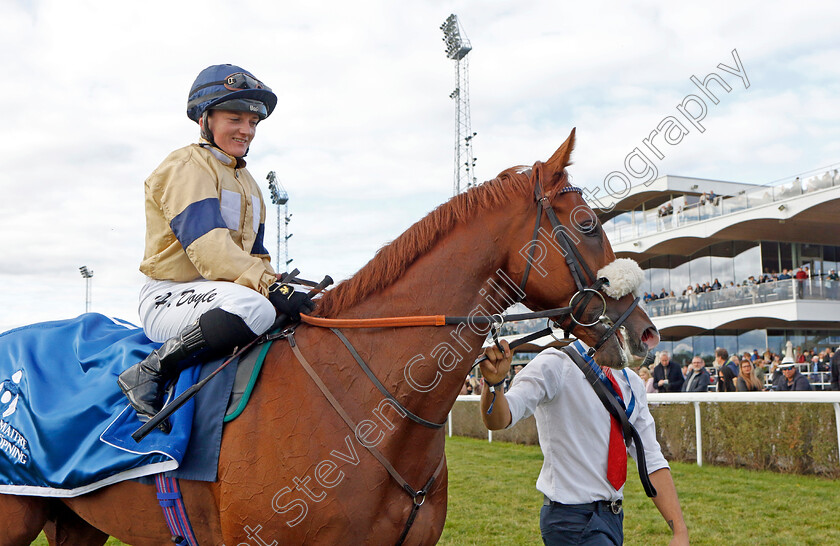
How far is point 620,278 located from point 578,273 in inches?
5.5

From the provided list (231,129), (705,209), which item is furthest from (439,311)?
(705,209)

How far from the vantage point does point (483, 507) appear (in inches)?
254

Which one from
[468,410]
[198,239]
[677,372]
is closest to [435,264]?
[198,239]

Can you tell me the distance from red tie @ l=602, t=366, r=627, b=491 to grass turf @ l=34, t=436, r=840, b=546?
2.72 metres

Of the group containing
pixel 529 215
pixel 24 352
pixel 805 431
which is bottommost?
pixel 805 431

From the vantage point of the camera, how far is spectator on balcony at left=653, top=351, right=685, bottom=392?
32.7 feet

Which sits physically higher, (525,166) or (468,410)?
(525,166)

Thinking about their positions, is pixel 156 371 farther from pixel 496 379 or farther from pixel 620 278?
pixel 620 278

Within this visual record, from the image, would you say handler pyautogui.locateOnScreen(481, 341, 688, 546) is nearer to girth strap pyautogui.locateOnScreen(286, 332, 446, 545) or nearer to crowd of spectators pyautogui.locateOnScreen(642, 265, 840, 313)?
girth strap pyautogui.locateOnScreen(286, 332, 446, 545)

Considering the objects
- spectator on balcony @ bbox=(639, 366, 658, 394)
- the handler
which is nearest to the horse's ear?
the handler

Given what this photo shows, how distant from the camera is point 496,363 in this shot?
2.51 meters

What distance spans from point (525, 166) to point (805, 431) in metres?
6.49

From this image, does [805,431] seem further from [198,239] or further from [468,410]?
[198,239]

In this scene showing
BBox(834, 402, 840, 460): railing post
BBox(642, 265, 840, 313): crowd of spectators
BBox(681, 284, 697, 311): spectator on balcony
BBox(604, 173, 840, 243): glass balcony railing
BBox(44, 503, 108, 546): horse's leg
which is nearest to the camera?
BBox(44, 503, 108, 546): horse's leg
